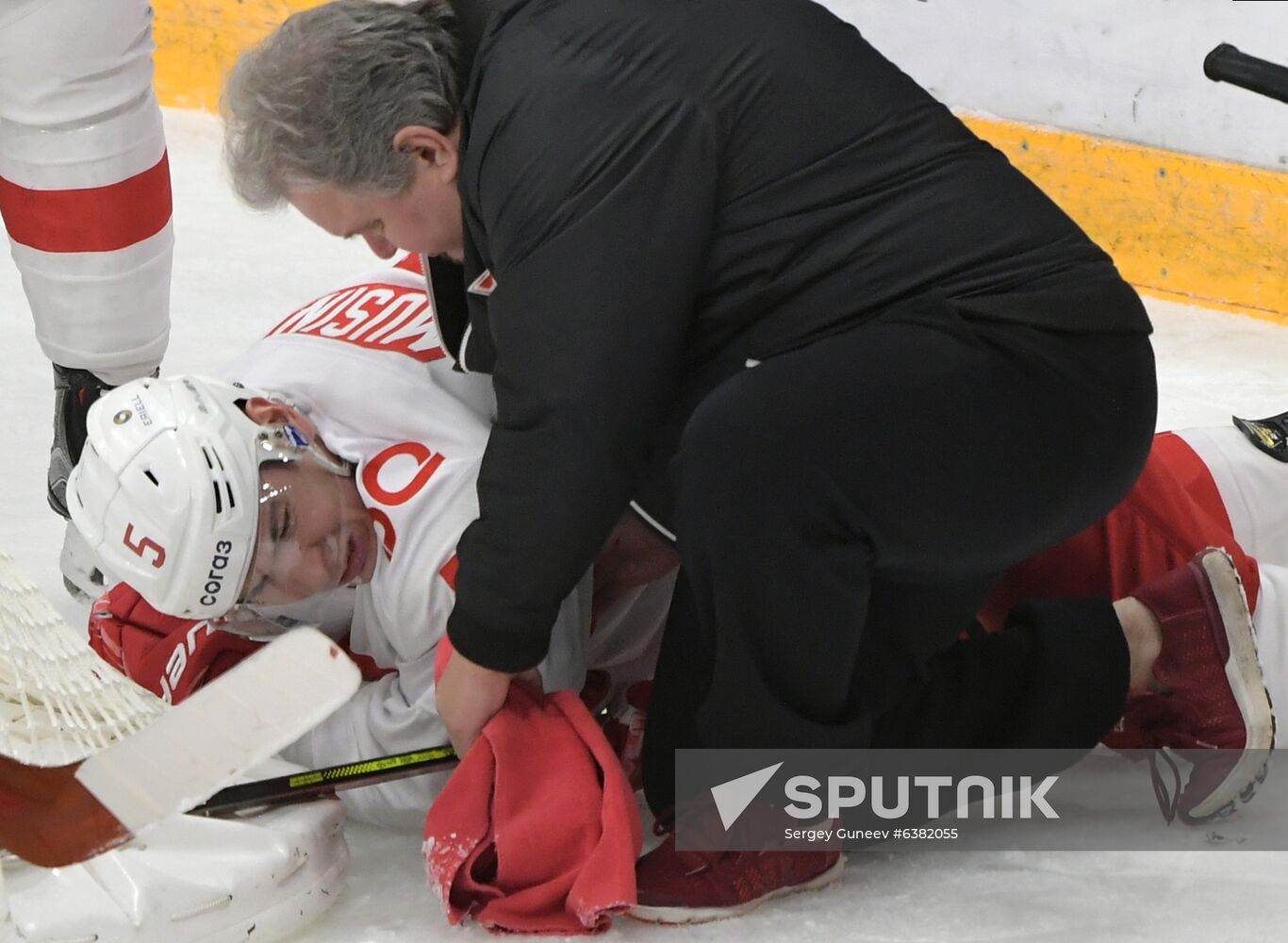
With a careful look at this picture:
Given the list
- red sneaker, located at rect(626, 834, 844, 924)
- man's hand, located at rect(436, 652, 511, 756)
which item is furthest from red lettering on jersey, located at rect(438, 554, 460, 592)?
red sneaker, located at rect(626, 834, 844, 924)

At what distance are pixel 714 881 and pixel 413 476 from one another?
0.52 metres

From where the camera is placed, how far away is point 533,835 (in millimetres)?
1459

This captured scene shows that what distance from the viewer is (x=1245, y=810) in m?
1.65

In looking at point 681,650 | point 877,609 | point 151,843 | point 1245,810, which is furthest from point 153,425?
point 1245,810

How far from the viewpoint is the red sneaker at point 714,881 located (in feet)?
4.79

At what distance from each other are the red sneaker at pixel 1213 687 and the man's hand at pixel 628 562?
51cm

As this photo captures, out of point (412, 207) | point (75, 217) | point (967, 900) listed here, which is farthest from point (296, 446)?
point (967, 900)

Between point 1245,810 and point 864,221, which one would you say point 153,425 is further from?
point 1245,810

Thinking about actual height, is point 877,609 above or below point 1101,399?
below

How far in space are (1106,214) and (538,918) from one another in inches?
83.5

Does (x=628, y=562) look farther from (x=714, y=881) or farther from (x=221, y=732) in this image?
(x=221, y=732)

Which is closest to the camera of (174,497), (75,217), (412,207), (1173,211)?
(412,207)

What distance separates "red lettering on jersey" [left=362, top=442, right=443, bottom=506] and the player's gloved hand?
0.82ft

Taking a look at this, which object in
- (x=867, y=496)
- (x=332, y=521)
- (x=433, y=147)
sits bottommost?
(x=332, y=521)
